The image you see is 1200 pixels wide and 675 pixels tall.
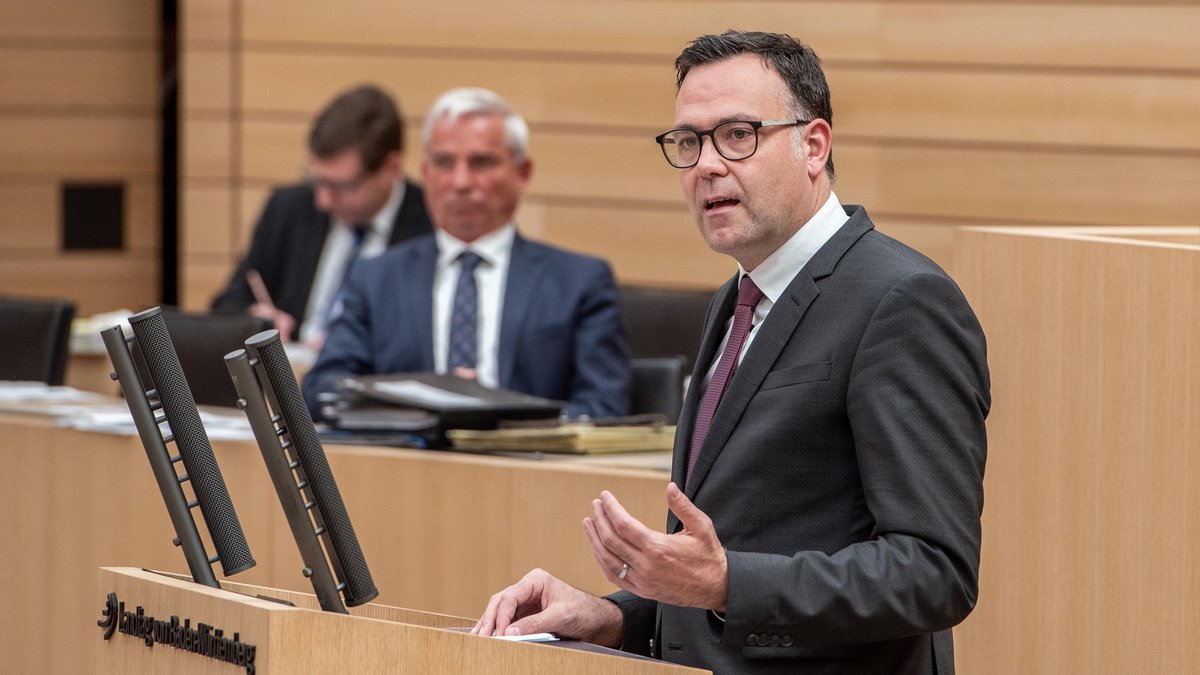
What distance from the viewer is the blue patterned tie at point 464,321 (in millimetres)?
4156

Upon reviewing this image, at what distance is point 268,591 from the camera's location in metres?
1.80

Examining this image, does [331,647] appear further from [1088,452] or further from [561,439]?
[561,439]

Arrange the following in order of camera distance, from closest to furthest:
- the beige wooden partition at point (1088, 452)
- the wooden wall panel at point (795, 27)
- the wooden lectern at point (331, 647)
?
the wooden lectern at point (331, 647), the beige wooden partition at point (1088, 452), the wooden wall panel at point (795, 27)

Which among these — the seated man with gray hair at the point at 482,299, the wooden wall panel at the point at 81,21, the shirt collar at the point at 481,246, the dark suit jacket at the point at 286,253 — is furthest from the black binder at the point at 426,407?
the wooden wall panel at the point at 81,21

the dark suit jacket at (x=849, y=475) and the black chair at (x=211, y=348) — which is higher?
the dark suit jacket at (x=849, y=475)

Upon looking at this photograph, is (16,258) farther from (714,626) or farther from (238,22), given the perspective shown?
(714,626)

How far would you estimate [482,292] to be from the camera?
4.25 metres

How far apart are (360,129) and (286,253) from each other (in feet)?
2.16

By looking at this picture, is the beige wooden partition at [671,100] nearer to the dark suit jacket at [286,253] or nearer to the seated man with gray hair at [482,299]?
the dark suit jacket at [286,253]

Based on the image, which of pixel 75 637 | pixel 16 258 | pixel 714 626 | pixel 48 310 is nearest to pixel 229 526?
pixel 714 626

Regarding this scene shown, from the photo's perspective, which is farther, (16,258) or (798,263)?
(16,258)

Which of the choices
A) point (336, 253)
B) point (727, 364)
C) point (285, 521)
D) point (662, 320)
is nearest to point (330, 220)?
point (336, 253)

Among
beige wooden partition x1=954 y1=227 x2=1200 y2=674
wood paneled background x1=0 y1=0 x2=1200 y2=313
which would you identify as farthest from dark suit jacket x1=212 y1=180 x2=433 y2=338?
beige wooden partition x1=954 y1=227 x2=1200 y2=674

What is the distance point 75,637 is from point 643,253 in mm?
3701
